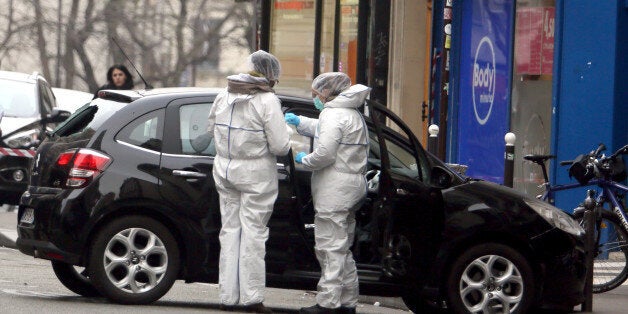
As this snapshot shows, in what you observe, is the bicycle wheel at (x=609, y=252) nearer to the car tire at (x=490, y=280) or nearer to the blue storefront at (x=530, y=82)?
the car tire at (x=490, y=280)

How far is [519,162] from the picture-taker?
16109 mm

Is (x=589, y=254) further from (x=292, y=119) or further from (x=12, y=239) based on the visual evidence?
(x=12, y=239)

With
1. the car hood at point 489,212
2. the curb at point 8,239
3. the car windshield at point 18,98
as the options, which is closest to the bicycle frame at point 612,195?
the car hood at point 489,212

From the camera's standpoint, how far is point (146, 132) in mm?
9961

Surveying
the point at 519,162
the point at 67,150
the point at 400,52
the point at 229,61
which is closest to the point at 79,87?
the point at 229,61

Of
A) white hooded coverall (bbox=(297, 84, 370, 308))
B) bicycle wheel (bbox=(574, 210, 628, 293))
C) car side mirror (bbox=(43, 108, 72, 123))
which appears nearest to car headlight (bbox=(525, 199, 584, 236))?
white hooded coverall (bbox=(297, 84, 370, 308))

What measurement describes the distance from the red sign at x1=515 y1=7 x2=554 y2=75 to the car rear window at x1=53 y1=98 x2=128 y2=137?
21.1 ft

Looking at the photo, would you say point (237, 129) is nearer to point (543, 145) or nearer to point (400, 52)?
point (543, 145)

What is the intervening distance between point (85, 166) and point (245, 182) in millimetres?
1094

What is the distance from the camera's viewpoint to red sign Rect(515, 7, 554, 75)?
15.5 m

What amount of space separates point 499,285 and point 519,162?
6348mm

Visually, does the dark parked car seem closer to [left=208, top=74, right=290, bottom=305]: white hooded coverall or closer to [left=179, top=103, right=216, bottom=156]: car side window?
[left=179, top=103, right=216, bottom=156]: car side window

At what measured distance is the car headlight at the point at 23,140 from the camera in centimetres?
1862

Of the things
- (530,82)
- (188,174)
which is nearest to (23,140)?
(530,82)
